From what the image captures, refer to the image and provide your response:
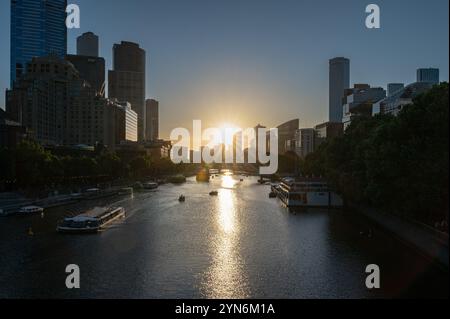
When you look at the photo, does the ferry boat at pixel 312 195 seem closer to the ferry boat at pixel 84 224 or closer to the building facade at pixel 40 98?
A: the ferry boat at pixel 84 224

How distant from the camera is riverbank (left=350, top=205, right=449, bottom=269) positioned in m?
39.3

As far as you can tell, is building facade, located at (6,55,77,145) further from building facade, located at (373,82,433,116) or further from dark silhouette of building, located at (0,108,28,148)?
building facade, located at (373,82,433,116)

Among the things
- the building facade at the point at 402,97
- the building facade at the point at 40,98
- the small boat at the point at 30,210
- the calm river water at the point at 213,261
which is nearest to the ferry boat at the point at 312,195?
the calm river water at the point at 213,261

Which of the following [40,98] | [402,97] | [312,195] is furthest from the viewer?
[40,98]

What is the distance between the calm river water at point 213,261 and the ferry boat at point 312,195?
17725 millimetres

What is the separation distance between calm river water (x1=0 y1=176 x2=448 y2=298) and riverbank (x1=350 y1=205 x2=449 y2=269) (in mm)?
1080

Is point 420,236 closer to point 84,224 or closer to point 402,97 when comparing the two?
point 84,224

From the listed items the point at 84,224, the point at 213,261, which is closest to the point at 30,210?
the point at 84,224

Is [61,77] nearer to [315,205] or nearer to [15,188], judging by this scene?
[15,188]

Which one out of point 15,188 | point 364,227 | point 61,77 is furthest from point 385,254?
point 61,77

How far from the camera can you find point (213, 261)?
42531mm

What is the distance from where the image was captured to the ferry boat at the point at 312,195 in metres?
→ 87.3

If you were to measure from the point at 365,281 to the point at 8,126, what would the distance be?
106 metres

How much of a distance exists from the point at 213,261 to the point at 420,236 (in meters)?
22.0
